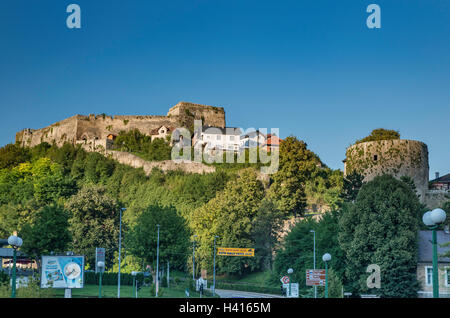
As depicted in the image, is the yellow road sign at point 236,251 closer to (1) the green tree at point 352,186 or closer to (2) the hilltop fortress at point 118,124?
(1) the green tree at point 352,186

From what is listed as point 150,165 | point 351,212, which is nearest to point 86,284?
point 351,212

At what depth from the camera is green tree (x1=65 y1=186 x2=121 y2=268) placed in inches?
2329

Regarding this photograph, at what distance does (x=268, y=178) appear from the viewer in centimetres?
6531

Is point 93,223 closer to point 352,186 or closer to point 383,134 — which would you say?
point 352,186

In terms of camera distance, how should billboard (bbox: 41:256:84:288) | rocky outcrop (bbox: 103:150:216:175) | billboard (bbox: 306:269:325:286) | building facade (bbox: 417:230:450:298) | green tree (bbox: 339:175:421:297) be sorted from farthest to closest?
rocky outcrop (bbox: 103:150:216:175), green tree (bbox: 339:175:421:297), building facade (bbox: 417:230:450:298), billboard (bbox: 306:269:325:286), billboard (bbox: 41:256:84:288)

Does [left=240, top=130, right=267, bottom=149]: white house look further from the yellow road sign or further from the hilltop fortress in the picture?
the yellow road sign

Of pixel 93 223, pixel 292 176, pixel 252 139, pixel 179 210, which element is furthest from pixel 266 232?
pixel 252 139

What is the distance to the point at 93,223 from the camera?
61750 millimetres

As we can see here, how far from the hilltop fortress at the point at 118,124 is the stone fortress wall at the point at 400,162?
49103 millimetres

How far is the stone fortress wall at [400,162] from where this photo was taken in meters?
54.1

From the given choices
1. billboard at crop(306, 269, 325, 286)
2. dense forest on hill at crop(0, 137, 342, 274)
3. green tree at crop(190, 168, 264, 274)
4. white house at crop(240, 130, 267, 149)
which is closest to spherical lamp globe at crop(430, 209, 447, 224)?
billboard at crop(306, 269, 325, 286)

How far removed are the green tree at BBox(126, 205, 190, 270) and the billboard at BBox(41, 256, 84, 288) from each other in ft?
69.2

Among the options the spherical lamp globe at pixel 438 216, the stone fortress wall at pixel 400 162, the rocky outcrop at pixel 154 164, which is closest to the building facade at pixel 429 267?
the stone fortress wall at pixel 400 162

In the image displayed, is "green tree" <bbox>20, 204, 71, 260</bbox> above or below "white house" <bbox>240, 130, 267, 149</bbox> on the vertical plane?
below
